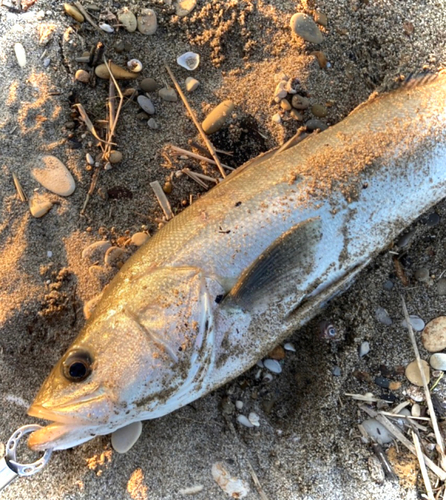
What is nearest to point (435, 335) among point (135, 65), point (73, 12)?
point (135, 65)

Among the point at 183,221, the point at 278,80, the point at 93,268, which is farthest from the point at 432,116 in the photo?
the point at 93,268

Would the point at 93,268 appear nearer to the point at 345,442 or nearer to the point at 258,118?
the point at 258,118

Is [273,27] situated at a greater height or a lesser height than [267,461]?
greater

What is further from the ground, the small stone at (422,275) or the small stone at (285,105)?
the small stone at (285,105)

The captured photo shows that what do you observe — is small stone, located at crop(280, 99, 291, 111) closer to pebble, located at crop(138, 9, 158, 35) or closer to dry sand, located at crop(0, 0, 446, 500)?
dry sand, located at crop(0, 0, 446, 500)

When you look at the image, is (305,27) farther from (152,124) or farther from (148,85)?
(152,124)

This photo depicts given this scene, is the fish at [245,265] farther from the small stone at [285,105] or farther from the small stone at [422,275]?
the small stone at [422,275]

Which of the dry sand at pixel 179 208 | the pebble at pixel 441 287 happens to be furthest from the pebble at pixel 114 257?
the pebble at pixel 441 287
